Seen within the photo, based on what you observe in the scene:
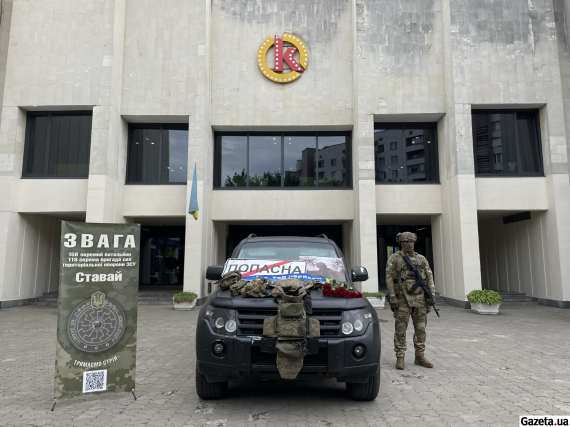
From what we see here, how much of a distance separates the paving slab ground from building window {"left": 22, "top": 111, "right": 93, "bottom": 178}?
9.19 m

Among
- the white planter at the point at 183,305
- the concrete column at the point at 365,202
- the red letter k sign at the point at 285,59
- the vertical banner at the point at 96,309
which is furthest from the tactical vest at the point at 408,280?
the red letter k sign at the point at 285,59

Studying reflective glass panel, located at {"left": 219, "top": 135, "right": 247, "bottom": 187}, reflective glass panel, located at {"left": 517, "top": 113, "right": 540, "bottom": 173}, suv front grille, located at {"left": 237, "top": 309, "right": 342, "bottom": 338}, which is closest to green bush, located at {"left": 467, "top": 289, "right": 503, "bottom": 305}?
reflective glass panel, located at {"left": 517, "top": 113, "right": 540, "bottom": 173}

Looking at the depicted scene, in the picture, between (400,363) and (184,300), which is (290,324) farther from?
(184,300)

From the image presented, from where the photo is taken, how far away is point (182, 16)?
16.3 meters

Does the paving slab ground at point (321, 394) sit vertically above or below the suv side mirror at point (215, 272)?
below

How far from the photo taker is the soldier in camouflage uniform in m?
6.09

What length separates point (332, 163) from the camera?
1750 centimetres

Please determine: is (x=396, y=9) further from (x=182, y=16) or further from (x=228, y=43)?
(x=182, y=16)

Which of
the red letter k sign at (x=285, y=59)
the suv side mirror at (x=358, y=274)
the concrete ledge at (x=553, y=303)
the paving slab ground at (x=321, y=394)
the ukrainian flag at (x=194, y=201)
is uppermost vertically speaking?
the red letter k sign at (x=285, y=59)

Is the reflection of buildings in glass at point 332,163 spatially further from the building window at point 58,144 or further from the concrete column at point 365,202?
the building window at point 58,144

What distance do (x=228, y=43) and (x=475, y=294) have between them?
14.3 meters

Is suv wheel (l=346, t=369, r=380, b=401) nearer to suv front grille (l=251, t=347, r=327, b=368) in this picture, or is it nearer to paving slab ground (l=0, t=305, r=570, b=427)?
paving slab ground (l=0, t=305, r=570, b=427)

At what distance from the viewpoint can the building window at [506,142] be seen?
1580 centimetres

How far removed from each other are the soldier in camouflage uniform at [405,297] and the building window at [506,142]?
1142 cm
